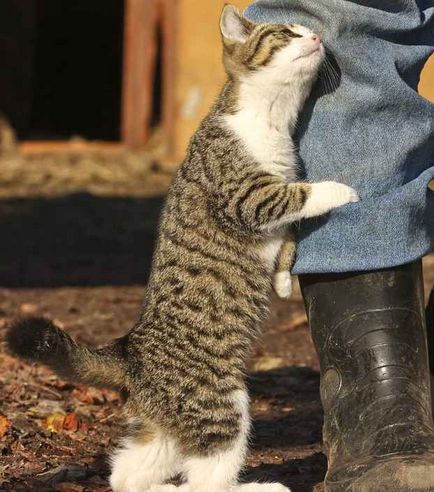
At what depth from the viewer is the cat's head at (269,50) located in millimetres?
3271

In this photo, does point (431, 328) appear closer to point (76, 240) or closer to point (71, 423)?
point (71, 423)

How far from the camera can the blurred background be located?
3.57m

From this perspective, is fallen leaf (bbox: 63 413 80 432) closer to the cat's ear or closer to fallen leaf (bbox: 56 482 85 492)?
fallen leaf (bbox: 56 482 85 492)

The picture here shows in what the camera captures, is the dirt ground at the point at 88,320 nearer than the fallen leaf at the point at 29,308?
Yes

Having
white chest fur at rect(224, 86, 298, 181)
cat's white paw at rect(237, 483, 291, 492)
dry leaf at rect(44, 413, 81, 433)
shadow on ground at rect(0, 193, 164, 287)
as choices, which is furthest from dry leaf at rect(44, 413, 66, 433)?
shadow on ground at rect(0, 193, 164, 287)

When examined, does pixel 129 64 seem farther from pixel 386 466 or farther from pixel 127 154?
pixel 386 466

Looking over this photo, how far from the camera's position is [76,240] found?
7.18m

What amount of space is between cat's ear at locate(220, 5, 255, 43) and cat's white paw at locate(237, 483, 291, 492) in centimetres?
142

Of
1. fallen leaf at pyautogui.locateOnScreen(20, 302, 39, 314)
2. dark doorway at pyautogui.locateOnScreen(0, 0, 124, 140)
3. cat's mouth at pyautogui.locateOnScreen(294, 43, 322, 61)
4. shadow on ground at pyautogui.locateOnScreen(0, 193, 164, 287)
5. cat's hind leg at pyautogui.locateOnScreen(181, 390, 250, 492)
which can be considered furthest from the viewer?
dark doorway at pyautogui.locateOnScreen(0, 0, 124, 140)

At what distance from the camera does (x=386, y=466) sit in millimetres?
2889

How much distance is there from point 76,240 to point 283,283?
12.9 ft

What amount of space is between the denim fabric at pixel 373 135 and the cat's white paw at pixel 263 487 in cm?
62

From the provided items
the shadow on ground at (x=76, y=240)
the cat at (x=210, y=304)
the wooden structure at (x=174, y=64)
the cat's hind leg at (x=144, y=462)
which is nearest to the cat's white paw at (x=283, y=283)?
the cat at (x=210, y=304)

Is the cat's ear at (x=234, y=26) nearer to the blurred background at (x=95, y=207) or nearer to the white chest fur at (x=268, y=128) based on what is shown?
the white chest fur at (x=268, y=128)
